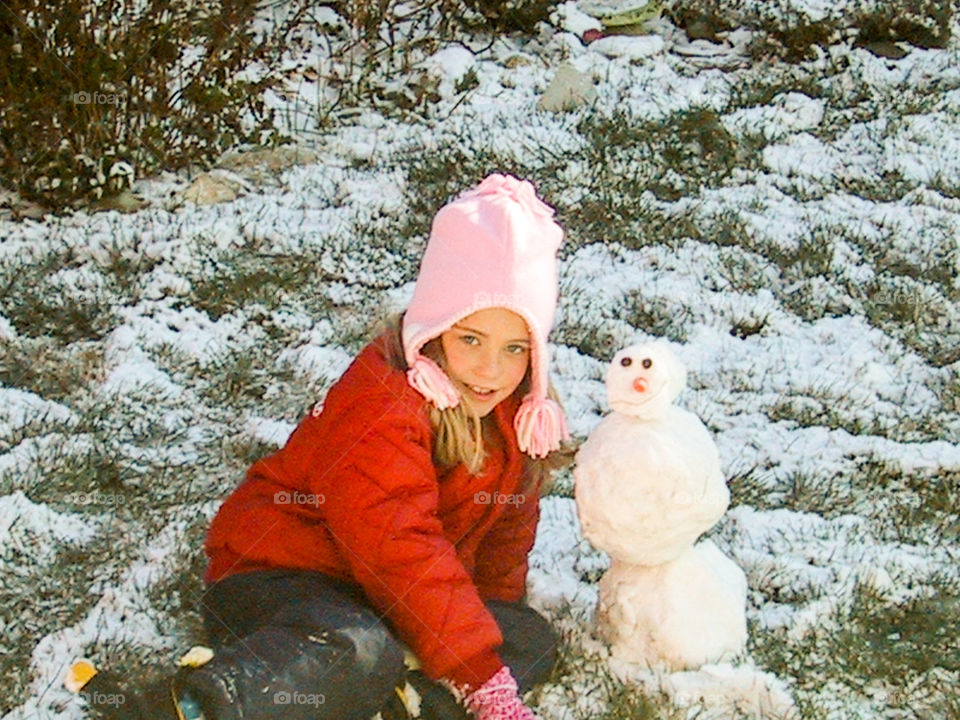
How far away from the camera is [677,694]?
3.07m

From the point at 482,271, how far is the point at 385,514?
54 cm

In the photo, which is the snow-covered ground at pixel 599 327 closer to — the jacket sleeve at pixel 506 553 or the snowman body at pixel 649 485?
the jacket sleeve at pixel 506 553

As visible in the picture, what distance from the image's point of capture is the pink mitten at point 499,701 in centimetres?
293

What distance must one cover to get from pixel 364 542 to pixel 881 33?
16.6ft

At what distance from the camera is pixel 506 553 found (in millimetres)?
3373

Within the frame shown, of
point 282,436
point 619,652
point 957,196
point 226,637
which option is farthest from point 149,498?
point 957,196

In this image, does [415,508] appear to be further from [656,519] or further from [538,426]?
[656,519]

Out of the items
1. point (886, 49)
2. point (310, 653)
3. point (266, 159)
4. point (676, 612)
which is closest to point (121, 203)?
point (266, 159)

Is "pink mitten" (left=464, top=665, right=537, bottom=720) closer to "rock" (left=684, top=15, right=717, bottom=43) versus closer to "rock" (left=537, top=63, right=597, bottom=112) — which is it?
"rock" (left=537, top=63, right=597, bottom=112)

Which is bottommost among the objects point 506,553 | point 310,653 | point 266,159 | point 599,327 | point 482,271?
point 599,327

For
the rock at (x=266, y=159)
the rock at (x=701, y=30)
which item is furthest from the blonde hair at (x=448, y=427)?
the rock at (x=701, y=30)

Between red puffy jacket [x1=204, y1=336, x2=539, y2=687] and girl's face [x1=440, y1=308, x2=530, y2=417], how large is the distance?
0.41ft

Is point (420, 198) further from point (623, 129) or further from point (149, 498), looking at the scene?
point (149, 498)

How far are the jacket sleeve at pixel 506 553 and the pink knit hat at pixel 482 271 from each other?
43 cm
